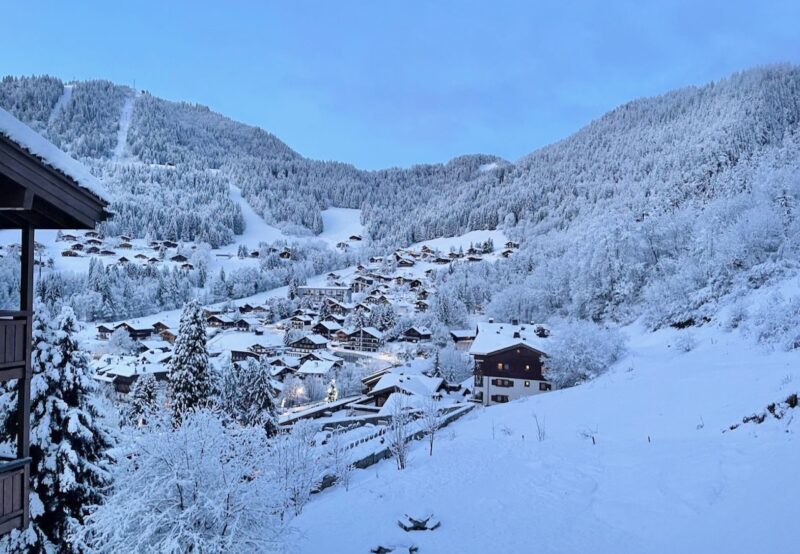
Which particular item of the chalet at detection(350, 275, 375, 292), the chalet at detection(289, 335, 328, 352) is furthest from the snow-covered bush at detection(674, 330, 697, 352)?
the chalet at detection(350, 275, 375, 292)

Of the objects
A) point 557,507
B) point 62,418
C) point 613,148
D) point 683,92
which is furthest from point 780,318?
point 683,92

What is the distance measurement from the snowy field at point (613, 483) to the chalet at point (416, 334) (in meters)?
49.9

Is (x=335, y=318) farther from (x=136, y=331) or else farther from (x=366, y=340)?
(x=136, y=331)

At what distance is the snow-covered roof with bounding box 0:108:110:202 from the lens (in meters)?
4.99

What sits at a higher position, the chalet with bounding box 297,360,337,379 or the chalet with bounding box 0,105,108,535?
the chalet with bounding box 0,105,108,535

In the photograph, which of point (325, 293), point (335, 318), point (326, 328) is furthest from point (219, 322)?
point (325, 293)

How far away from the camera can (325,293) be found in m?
109

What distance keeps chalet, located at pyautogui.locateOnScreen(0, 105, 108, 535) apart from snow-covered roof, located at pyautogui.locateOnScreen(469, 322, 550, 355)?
36483 mm

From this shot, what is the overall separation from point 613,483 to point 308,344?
204 ft

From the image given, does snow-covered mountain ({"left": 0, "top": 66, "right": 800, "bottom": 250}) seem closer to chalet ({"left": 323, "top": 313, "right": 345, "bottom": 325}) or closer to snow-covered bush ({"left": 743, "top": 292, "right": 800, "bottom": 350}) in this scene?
chalet ({"left": 323, "top": 313, "right": 345, "bottom": 325})

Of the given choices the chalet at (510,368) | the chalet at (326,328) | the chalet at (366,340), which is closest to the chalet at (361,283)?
the chalet at (326,328)

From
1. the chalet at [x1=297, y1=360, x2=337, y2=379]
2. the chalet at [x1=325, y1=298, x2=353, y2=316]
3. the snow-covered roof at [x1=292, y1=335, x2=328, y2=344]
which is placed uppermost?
the chalet at [x1=325, y1=298, x2=353, y2=316]

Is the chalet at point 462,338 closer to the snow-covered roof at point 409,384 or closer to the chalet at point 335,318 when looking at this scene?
the chalet at point 335,318

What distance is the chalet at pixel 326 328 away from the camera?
79000mm
